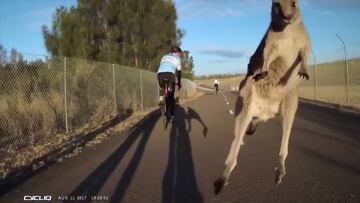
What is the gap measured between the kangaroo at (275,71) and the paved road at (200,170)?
2399 millimetres

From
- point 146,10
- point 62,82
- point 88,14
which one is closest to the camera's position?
point 62,82

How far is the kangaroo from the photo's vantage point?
14.6ft

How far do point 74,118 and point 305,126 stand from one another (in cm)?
717

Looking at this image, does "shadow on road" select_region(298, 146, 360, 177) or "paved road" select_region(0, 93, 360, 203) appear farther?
"shadow on road" select_region(298, 146, 360, 177)

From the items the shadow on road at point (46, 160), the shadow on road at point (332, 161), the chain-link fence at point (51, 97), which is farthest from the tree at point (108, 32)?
the shadow on road at point (332, 161)

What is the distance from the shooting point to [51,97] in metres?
15.1

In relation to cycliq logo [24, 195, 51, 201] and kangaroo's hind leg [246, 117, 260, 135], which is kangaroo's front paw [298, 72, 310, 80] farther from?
cycliq logo [24, 195, 51, 201]

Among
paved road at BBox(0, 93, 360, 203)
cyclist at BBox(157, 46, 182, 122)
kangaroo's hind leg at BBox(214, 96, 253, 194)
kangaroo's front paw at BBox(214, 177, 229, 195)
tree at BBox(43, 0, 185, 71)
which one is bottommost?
paved road at BBox(0, 93, 360, 203)

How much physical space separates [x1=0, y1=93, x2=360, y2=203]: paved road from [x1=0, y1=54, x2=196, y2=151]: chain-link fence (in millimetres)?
1833

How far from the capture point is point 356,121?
1730 cm

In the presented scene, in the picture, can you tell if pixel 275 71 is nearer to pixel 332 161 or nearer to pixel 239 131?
pixel 239 131

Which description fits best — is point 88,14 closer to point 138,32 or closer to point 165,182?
point 138,32

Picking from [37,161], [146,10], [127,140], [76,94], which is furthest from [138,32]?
[37,161]

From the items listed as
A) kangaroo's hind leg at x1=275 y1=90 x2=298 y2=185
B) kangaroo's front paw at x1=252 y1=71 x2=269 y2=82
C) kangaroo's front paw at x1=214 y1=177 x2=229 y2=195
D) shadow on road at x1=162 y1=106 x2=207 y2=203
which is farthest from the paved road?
kangaroo's front paw at x1=252 y1=71 x2=269 y2=82
